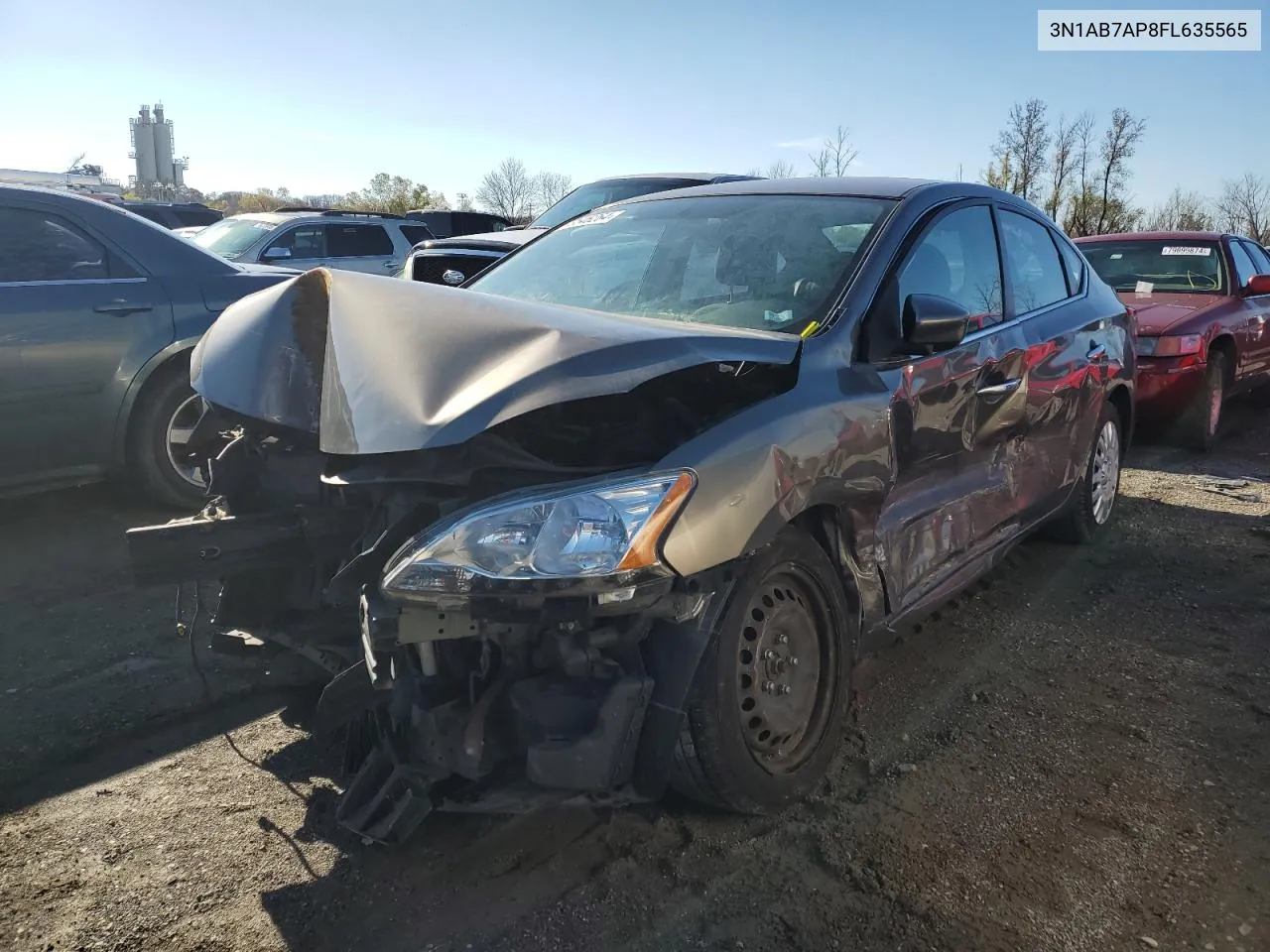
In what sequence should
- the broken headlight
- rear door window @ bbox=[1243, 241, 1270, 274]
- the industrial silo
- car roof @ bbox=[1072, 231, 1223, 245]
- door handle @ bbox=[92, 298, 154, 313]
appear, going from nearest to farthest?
the broken headlight → door handle @ bbox=[92, 298, 154, 313] → car roof @ bbox=[1072, 231, 1223, 245] → rear door window @ bbox=[1243, 241, 1270, 274] → the industrial silo

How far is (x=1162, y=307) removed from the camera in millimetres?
8164

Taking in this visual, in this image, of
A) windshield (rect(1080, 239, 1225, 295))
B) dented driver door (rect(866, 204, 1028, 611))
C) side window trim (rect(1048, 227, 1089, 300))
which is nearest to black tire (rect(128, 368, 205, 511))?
dented driver door (rect(866, 204, 1028, 611))

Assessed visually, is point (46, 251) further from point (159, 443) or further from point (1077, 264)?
point (1077, 264)

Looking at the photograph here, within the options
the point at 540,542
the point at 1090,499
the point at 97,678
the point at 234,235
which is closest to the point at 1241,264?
the point at 1090,499

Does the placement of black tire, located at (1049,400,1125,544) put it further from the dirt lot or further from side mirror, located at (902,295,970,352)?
side mirror, located at (902,295,970,352)

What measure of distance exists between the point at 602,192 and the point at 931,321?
741 cm

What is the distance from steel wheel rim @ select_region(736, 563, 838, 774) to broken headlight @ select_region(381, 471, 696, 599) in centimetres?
47

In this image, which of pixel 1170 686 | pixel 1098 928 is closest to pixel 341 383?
pixel 1098 928

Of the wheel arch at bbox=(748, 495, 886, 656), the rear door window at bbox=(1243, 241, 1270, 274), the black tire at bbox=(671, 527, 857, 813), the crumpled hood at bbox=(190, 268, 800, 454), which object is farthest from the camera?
the rear door window at bbox=(1243, 241, 1270, 274)

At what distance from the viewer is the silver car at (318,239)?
12.2 metres

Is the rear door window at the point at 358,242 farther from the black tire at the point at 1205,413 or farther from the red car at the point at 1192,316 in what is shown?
the black tire at the point at 1205,413

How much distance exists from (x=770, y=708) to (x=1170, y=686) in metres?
1.88

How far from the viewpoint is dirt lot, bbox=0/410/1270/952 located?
2.28 metres

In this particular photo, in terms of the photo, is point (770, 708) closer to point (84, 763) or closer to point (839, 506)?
point (839, 506)
